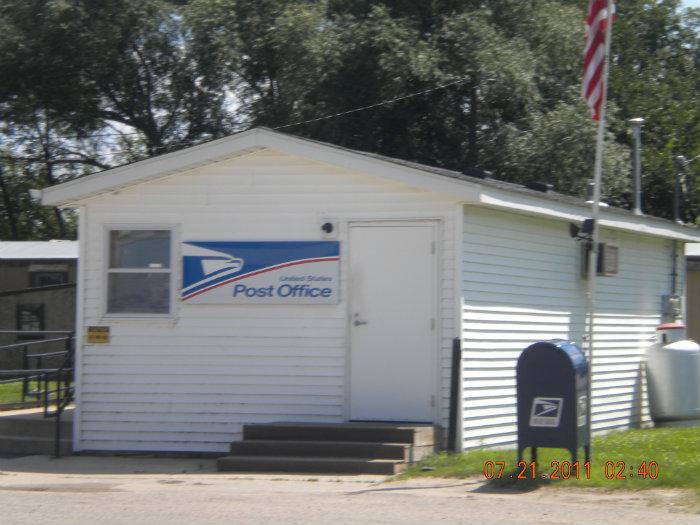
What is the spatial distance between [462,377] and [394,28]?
14937mm

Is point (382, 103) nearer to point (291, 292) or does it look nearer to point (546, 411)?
point (291, 292)

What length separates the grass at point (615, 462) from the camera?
9.83m

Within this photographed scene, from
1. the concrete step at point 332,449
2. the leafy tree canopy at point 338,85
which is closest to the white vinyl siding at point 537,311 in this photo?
the concrete step at point 332,449

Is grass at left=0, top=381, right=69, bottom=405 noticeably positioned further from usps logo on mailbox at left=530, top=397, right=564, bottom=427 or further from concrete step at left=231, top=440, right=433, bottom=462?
usps logo on mailbox at left=530, top=397, right=564, bottom=427

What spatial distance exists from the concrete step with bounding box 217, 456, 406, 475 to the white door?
107cm

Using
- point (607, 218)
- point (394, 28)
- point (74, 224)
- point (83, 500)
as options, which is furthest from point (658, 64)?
point (83, 500)

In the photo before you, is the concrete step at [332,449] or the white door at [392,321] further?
the white door at [392,321]

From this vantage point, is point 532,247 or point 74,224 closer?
point 532,247

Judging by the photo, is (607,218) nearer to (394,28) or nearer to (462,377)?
(462,377)

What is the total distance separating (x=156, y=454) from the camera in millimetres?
13023

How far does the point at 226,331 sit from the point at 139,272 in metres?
1.34
